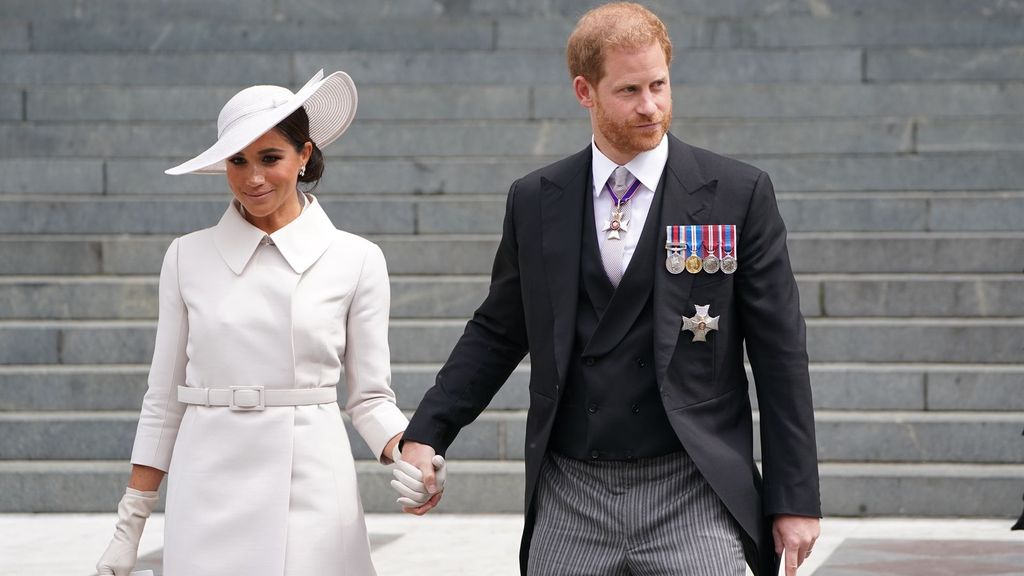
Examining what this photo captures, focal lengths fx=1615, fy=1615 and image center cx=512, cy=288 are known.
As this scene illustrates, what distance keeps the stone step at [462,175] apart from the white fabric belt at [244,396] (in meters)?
6.11

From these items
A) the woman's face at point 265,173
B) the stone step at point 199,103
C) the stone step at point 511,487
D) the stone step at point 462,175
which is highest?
the stone step at point 199,103

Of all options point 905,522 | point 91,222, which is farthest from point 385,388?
point 91,222

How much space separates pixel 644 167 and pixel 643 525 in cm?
75

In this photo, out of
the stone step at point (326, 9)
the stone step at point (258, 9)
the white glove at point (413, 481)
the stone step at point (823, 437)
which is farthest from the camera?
the stone step at point (258, 9)

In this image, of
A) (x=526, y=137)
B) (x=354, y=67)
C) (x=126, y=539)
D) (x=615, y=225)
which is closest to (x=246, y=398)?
(x=126, y=539)

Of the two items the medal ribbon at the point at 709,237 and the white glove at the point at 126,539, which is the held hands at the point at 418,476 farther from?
the medal ribbon at the point at 709,237

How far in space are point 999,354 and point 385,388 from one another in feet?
16.5

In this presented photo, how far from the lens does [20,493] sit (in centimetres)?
757

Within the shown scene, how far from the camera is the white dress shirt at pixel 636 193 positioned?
339 centimetres

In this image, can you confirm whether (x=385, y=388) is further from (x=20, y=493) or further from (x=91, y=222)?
(x=91, y=222)

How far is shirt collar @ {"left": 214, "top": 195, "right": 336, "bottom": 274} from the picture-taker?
3758 millimetres

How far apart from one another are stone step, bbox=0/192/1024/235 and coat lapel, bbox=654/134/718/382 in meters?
5.89

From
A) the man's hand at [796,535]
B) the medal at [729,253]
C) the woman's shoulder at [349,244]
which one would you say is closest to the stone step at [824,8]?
the woman's shoulder at [349,244]

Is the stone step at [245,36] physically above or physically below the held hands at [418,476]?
above
